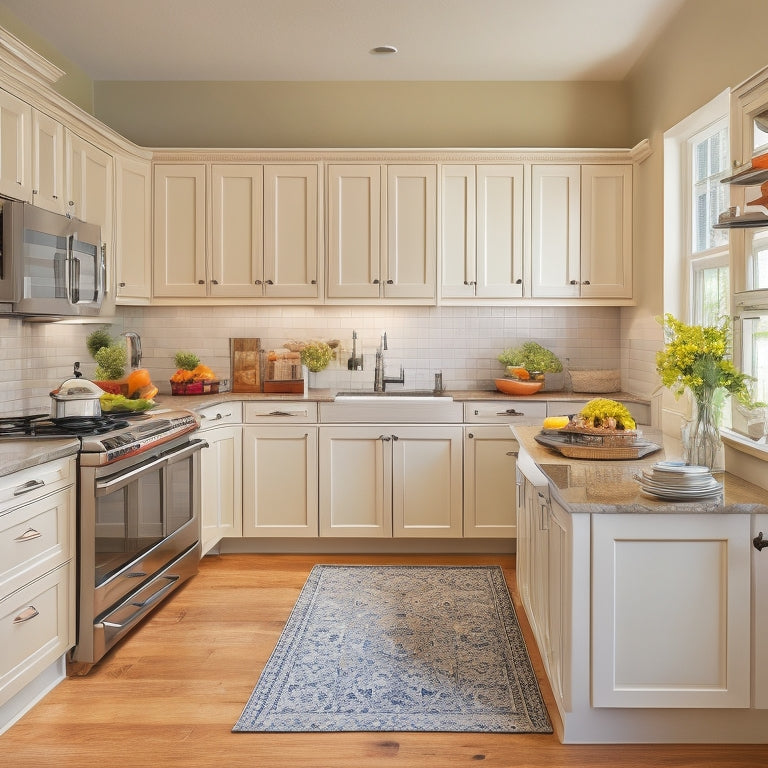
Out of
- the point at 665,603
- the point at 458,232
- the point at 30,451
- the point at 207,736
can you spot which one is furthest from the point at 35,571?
the point at 458,232

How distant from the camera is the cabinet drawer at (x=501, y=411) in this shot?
466cm

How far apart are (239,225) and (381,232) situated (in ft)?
2.99

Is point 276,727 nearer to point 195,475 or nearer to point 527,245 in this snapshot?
point 195,475

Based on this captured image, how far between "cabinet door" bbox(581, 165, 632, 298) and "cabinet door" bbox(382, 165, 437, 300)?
962 mm

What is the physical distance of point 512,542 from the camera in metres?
4.85

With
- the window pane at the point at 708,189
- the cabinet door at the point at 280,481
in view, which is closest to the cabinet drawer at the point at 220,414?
the cabinet door at the point at 280,481

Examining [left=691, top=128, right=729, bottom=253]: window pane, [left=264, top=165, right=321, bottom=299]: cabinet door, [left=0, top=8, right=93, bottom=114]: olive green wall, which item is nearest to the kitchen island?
[left=691, top=128, right=729, bottom=253]: window pane

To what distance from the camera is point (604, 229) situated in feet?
16.0

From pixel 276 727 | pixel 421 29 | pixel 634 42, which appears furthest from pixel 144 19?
pixel 276 727

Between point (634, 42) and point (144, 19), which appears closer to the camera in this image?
point (144, 19)

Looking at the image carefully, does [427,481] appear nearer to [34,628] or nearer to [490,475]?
[490,475]

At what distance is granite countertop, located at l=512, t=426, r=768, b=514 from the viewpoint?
229 centimetres

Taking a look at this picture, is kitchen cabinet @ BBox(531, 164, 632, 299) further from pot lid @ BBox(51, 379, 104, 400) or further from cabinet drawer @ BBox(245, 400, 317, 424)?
pot lid @ BBox(51, 379, 104, 400)

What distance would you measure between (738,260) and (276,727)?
7.94 feet
